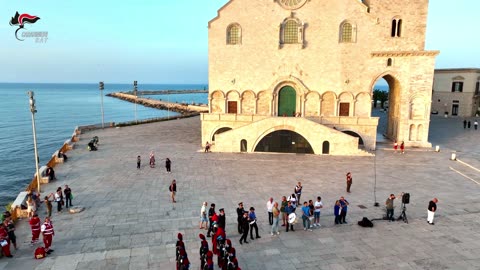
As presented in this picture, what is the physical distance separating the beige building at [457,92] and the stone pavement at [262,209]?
3216cm

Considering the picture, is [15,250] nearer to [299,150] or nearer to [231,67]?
[299,150]

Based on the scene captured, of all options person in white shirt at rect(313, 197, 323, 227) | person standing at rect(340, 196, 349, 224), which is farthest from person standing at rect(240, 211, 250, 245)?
person standing at rect(340, 196, 349, 224)

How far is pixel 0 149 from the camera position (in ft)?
149

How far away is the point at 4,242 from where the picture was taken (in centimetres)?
1202

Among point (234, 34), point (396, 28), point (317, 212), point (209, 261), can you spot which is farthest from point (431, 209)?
point (234, 34)

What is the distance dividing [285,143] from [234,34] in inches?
509

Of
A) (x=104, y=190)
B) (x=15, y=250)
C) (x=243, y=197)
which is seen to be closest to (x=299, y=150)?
(x=243, y=197)

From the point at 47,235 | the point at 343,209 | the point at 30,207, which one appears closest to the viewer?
the point at 47,235

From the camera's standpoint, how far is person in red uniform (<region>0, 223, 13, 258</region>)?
1198 centimetres

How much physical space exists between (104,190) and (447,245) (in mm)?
17801

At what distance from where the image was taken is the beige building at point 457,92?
57094 mm

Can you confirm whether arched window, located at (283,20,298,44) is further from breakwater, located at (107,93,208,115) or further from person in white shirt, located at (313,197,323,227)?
breakwater, located at (107,93,208,115)

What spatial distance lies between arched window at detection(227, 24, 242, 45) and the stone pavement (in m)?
12.0

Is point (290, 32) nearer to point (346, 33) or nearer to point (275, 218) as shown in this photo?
point (346, 33)
